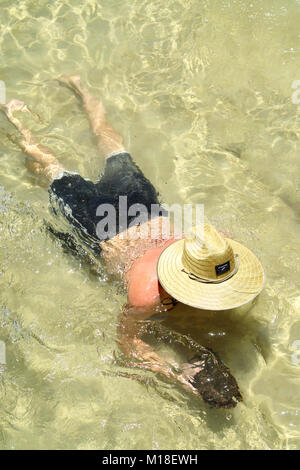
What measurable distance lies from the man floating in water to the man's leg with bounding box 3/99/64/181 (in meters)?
0.01

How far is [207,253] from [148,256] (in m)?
0.86

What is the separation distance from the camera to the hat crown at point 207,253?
257 centimetres

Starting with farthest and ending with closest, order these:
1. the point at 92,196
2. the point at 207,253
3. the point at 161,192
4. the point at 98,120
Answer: the point at 98,120 < the point at 161,192 < the point at 92,196 < the point at 207,253

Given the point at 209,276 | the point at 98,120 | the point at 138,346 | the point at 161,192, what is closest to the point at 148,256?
the point at 138,346

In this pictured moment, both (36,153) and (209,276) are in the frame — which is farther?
(36,153)

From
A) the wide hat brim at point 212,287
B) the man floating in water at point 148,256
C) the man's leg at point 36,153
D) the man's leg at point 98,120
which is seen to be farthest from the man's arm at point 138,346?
the man's leg at point 98,120

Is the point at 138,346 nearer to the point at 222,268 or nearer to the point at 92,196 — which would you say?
the point at 222,268

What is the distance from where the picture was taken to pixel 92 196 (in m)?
4.17

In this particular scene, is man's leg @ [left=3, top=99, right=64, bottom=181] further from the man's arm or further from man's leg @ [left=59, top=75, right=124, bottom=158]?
the man's arm

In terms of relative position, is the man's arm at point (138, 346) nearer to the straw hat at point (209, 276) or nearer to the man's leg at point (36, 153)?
the straw hat at point (209, 276)

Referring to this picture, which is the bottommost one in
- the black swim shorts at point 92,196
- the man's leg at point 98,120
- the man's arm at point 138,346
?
the man's arm at point 138,346

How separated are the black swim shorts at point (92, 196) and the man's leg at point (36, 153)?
8.6 inches

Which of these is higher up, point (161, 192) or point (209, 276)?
point (209, 276)

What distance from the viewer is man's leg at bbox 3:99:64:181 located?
4.58 meters
